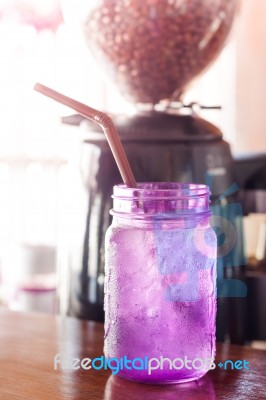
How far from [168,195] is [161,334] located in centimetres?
12

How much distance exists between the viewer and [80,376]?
63 centimetres

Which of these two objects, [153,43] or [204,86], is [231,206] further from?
[204,86]

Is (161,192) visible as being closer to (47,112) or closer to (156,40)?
(156,40)

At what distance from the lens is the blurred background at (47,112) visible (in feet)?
4.95

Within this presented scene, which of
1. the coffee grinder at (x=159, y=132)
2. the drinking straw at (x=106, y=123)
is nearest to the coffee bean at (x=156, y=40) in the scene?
the coffee grinder at (x=159, y=132)

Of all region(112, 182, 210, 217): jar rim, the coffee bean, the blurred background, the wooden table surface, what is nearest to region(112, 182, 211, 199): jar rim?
region(112, 182, 210, 217): jar rim

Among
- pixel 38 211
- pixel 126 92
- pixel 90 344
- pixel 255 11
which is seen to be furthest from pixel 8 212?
pixel 90 344

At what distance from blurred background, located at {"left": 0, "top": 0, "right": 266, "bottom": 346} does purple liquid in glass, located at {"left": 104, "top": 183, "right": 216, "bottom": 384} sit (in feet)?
2.72

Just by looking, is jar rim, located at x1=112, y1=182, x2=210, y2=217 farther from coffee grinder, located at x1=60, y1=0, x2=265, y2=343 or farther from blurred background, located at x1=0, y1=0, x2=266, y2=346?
blurred background, located at x1=0, y1=0, x2=266, y2=346

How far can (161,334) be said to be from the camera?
0.58m

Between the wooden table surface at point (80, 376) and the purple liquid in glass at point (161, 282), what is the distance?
0.06 ft

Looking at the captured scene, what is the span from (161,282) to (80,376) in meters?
0.13

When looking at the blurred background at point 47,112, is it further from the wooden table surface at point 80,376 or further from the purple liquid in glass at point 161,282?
the purple liquid in glass at point 161,282

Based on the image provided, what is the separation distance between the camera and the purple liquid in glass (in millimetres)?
582
